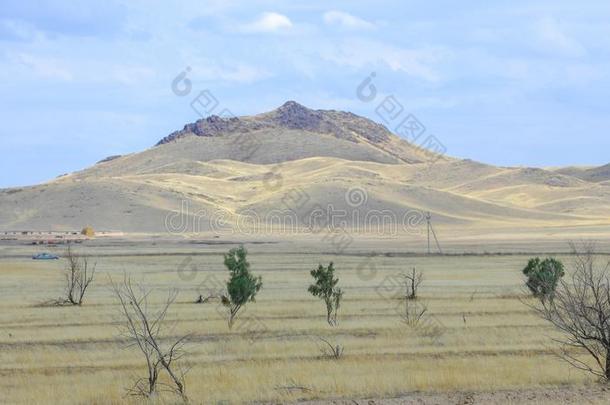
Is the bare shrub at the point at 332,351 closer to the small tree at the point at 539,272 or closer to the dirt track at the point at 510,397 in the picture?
the dirt track at the point at 510,397

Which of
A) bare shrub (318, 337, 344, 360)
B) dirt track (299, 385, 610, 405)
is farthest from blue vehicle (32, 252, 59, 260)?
dirt track (299, 385, 610, 405)

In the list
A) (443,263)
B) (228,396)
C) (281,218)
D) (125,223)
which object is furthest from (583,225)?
(228,396)

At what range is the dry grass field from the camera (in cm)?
2012

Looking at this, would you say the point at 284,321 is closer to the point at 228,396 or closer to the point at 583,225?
the point at 228,396

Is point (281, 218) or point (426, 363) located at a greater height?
point (281, 218)

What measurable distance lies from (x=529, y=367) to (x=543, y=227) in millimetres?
122474

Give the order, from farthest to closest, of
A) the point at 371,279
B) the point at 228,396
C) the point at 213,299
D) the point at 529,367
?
the point at 371,279 < the point at 213,299 < the point at 529,367 < the point at 228,396

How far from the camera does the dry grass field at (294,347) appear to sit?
2012 centimetres

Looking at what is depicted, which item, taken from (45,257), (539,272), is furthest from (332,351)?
(45,257)

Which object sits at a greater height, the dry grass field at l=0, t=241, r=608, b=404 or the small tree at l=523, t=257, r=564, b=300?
the small tree at l=523, t=257, r=564, b=300

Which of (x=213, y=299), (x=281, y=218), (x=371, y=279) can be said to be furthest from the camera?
(x=281, y=218)

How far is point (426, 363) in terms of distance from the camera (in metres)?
23.8

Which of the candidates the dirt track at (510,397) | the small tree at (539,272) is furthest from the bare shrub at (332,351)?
the small tree at (539,272)

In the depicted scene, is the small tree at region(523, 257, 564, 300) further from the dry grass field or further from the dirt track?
the dirt track
